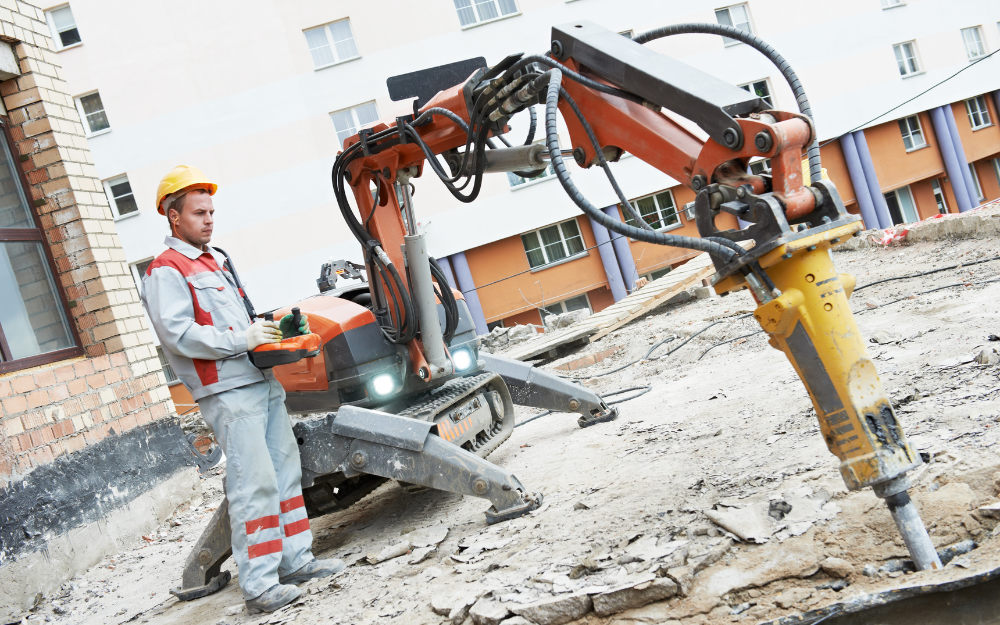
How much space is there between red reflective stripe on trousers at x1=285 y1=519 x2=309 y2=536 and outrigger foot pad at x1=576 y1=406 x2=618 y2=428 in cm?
247

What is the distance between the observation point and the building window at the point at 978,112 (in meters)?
22.1

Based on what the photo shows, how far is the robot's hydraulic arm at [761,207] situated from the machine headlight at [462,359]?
234 centimetres

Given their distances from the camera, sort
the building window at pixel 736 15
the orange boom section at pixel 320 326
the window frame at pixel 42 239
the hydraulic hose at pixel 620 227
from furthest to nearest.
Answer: the building window at pixel 736 15, the window frame at pixel 42 239, the orange boom section at pixel 320 326, the hydraulic hose at pixel 620 227

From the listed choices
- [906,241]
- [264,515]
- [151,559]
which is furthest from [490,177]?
[264,515]

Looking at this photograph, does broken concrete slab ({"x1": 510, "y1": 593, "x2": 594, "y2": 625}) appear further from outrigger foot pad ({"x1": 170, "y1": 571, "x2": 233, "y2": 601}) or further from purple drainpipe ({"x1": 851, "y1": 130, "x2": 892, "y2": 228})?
purple drainpipe ({"x1": 851, "y1": 130, "x2": 892, "y2": 228})

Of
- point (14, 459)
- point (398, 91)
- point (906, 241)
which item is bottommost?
point (906, 241)

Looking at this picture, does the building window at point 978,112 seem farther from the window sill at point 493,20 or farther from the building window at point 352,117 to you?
the building window at point 352,117

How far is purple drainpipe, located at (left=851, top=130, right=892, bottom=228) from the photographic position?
20312mm

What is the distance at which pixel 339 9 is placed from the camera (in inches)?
701

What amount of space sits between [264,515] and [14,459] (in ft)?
7.70

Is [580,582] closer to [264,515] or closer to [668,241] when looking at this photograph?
[668,241]

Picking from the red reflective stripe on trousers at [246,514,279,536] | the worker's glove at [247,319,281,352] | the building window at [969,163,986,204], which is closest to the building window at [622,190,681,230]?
the building window at [969,163,986,204]

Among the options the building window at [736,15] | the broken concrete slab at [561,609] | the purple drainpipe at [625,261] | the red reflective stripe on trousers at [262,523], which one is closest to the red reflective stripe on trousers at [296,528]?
the red reflective stripe on trousers at [262,523]

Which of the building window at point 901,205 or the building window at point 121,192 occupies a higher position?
the building window at point 121,192
